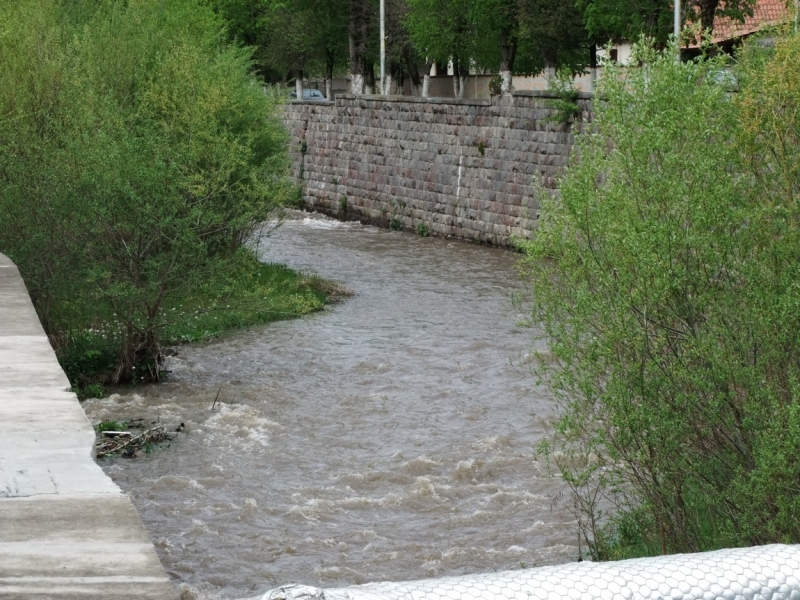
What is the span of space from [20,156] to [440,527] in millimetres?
6160

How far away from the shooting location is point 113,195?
12.0 m

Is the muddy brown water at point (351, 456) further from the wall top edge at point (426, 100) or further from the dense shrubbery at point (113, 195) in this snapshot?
the wall top edge at point (426, 100)

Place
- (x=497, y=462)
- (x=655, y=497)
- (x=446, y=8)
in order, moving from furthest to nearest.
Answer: (x=446, y=8)
(x=497, y=462)
(x=655, y=497)

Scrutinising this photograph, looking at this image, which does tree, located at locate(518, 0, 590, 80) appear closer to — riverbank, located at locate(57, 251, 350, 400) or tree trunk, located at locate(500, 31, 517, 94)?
tree trunk, located at locate(500, 31, 517, 94)

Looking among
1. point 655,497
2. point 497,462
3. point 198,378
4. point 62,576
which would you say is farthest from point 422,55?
point 62,576

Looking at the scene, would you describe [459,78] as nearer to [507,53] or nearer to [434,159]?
[507,53]

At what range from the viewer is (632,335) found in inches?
239

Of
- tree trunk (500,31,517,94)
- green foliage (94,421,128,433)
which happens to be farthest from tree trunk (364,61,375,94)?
green foliage (94,421,128,433)

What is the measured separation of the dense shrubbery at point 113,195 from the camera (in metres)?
12.1

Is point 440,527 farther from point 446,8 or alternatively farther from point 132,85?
point 446,8

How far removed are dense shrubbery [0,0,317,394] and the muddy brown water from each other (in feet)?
3.33

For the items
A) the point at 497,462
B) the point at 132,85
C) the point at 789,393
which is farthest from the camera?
the point at 132,85

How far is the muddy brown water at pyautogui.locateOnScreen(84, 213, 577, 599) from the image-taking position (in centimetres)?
842

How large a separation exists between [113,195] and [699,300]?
24.3 feet
